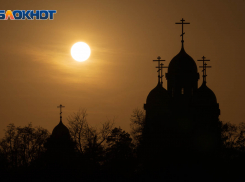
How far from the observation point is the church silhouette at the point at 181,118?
43688mm

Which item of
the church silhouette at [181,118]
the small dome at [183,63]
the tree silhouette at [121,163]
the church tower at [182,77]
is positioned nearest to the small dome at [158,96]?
the church silhouette at [181,118]

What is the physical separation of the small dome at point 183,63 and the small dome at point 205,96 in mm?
3145

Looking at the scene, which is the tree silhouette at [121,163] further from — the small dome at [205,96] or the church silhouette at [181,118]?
the small dome at [205,96]

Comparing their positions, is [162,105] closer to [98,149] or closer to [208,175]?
[98,149]

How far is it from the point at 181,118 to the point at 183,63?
5.40 meters

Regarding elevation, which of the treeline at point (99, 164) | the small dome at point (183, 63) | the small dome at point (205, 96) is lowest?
the treeline at point (99, 164)

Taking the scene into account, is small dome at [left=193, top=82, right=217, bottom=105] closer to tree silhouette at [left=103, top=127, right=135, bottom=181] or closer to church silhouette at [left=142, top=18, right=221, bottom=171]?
church silhouette at [left=142, top=18, right=221, bottom=171]

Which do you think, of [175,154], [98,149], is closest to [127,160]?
[98,149]

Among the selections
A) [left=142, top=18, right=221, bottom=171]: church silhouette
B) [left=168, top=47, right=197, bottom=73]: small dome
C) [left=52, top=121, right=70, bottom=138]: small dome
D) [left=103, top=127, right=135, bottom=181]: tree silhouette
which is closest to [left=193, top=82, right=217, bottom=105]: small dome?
[left=142, top=18, right=221, bottom=171]: church silhouette

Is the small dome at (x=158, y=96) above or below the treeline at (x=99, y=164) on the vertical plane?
above

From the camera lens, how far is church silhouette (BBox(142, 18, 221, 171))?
4369 cm

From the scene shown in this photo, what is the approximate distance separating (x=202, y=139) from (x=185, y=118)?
807 centimetres

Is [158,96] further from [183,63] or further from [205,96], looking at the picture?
[183,63]

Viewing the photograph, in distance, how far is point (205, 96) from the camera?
203 ft
